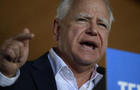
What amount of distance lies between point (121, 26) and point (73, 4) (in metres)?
0.63

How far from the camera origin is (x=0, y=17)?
1228mm

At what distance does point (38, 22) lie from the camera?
52.4 inches

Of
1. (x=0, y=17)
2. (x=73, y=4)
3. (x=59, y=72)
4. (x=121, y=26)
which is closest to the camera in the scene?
(x=59, y=72)

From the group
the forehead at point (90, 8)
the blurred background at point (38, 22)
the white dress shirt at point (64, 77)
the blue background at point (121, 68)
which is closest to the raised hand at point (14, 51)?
the blue background at point (121, 68)

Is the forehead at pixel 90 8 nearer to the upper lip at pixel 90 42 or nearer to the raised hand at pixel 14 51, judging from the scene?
the upper lip at pixel 90 42

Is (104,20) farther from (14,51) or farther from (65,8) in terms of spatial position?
(14,51)

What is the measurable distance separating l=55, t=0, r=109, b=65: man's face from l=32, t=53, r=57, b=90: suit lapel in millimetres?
115

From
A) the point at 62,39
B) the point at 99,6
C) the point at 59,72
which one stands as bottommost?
the point at 59,72

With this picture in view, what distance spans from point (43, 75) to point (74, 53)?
0.52ft

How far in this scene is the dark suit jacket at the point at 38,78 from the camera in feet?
2.70

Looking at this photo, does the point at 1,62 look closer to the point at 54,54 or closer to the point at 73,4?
the point at 54,54

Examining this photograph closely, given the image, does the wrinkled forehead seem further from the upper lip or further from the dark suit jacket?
the dark suit jacket

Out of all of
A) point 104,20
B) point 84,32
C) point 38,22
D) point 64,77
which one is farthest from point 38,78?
point 38,22

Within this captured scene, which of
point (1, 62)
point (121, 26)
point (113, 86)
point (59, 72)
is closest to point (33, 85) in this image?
point (59, 72)
